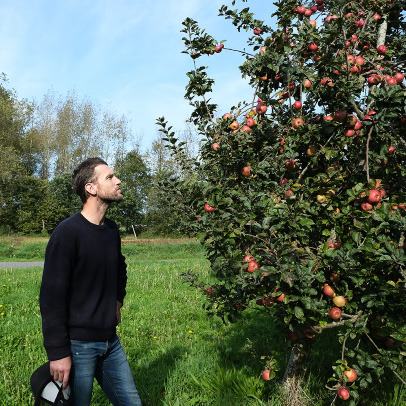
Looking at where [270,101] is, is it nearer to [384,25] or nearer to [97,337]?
[384,25]

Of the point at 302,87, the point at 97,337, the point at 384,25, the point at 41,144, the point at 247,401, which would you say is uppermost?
the point at 41,144

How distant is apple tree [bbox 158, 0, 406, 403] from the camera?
1.99m

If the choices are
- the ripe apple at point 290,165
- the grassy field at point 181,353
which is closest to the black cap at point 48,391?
the grassy field at point 181,353

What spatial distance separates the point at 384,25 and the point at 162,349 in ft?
12.8

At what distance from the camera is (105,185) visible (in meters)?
2.22

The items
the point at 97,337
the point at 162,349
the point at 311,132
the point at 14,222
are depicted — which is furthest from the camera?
the point at 14,222

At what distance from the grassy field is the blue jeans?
94 cm

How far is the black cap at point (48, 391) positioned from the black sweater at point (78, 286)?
0.14 m

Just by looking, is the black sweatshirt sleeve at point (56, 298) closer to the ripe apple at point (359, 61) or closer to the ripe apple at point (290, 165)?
the ripe apple at point (290, 165)

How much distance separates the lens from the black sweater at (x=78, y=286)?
189 cm

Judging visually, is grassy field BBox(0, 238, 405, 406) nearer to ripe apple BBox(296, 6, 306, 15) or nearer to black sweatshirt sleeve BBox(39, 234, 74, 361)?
black sweatshirt sleeve BBox(39, 234, 74, 361)

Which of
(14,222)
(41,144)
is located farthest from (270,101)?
(41,144)

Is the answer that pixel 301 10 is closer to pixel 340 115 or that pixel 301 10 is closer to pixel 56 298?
pixel 340 115

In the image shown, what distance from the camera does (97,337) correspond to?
2.06m
